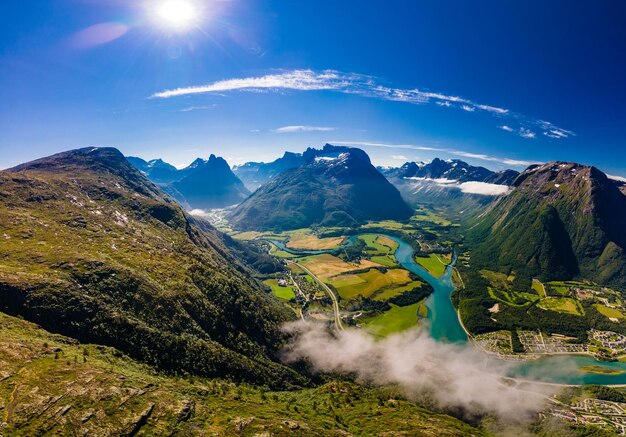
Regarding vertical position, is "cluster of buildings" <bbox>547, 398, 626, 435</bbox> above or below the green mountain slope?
below

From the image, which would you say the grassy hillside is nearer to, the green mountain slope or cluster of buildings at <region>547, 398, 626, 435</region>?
the green mountain slope

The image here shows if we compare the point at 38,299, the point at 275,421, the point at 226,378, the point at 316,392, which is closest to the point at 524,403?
the point at 316,392

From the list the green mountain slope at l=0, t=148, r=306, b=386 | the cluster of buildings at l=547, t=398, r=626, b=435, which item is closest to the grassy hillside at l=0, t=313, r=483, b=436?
the green mountain slope at l=0, t=148, r=306, b=386

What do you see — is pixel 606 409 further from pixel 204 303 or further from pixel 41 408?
pixel 41 408

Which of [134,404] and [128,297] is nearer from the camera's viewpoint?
[134,404]

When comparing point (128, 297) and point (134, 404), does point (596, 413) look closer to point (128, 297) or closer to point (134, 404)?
point (134, 404)

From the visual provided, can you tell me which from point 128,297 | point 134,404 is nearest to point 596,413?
point 134,404
